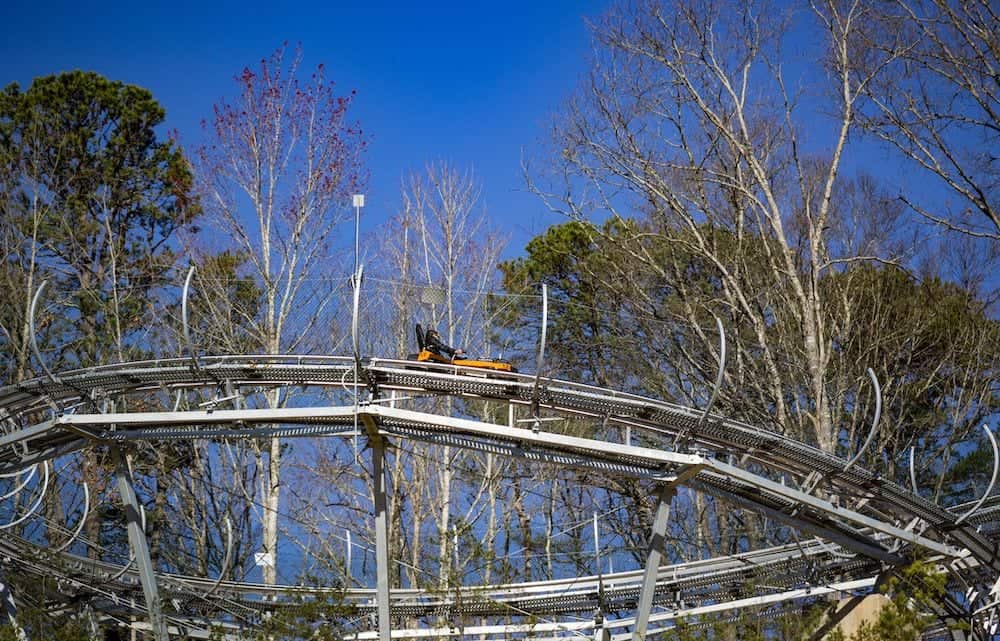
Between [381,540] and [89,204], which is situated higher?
[89,204]

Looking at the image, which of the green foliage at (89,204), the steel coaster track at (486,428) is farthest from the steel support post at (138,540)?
the green foliage at (89,204)

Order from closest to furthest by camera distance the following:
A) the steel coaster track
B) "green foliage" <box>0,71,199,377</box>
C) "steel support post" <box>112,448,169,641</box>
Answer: the steel coaster track
"steel support post" <box>112,448,169,641</box>
"green foliage" <box>0,71,199,377</box>

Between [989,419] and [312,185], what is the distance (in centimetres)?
1880

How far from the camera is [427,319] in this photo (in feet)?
95.0

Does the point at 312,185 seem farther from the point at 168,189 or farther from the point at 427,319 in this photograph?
the point at 168,189

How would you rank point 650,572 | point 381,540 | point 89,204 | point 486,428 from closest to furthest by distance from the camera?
point 486,428
point 381,540
point 650,572
point 89,204

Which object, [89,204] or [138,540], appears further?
[89,204]

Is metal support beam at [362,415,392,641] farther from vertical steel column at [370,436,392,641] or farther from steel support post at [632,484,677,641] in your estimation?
steel support post at [632,484,677,641]

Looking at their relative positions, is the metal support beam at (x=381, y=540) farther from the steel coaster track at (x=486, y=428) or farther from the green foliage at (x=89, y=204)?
the green foliage at (x=89, y=204)

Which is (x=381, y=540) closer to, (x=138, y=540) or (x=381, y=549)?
(x=381, y=549)

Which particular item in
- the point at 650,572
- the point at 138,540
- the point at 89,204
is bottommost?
the point at 650,572

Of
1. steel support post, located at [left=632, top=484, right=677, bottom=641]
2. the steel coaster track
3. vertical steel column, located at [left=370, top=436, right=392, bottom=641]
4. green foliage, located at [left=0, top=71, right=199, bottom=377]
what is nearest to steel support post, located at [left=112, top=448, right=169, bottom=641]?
the steel coaster track

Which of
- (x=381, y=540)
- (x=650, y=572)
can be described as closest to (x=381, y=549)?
(x=381, y=540)

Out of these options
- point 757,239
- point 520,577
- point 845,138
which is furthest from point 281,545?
point 845,138
